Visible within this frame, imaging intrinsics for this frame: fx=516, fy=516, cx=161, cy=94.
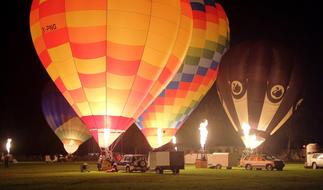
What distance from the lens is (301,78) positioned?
127ft

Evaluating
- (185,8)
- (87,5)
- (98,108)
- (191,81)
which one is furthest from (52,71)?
(191,81)

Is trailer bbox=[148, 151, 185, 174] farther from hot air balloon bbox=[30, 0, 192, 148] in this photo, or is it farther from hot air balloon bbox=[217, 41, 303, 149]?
hot air balloon bbox=[217, 41, 303, 149]

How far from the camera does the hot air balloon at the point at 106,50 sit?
24625 mm

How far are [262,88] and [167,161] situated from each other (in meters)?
11.9

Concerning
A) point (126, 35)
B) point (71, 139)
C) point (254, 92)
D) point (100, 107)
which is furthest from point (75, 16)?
point (71, 139)

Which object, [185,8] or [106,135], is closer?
[106,135]

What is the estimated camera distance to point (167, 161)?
3020 centimetres

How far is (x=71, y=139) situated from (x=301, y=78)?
2344 centimetres

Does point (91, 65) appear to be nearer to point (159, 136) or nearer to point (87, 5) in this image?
point (87, 5)

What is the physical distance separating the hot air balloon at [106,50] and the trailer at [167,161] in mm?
4563

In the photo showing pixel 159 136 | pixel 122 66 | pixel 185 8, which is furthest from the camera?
pixel 159 136

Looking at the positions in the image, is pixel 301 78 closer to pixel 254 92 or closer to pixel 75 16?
pixel 254 92

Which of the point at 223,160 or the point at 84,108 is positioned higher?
the point at 84,108

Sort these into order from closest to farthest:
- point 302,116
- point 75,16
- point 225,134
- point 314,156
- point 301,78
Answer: point 75,16 → point 314,156 → point 301,78 → point 302,116 → point 225,134
